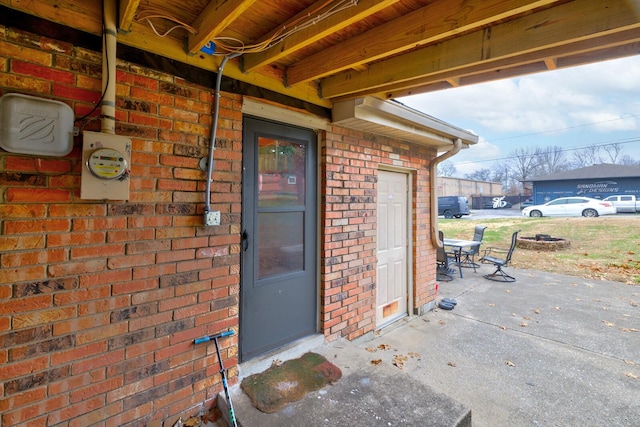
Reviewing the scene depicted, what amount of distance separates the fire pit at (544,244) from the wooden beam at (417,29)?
9883mm

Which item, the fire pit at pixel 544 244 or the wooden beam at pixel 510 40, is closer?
the wooden beam at pixel 510 40

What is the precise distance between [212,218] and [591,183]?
32.0m

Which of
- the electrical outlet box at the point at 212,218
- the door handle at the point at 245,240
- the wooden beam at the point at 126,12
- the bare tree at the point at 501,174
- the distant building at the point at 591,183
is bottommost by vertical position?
the door handle at the point at 245,240

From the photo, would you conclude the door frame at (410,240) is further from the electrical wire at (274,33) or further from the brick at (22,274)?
the brick at (22,274)

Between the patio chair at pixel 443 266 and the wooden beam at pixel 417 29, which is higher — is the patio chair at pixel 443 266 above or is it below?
below

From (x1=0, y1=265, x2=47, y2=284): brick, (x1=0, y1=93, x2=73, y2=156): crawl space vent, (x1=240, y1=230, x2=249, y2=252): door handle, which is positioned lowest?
(x1=0, y1=265, x2=47, y2=284): brick

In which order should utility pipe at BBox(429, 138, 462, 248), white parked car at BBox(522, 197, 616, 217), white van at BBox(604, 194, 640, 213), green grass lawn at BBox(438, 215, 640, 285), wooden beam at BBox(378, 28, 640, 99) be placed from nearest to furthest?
wooden beam at BBox(378, 28, 640, 99) < utility pipe at BBox(429, 138, 462, 248) < green grass lawn at BBox(438, 215, 640, 285) < white parked car at BBox(522, 197, 616, 217) < white van at BBox(604, 194, 640, 213)

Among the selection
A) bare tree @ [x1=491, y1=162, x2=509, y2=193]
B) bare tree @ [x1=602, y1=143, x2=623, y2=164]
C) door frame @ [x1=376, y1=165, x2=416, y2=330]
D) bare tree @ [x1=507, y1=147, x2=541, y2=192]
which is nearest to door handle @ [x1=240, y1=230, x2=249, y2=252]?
door frame @ [x1=376, y1=165, x2=416, y2=330]

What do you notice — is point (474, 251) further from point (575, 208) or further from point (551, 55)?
point (575, 208)

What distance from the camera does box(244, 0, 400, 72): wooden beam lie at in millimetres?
1474

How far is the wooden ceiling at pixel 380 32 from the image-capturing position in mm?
1539

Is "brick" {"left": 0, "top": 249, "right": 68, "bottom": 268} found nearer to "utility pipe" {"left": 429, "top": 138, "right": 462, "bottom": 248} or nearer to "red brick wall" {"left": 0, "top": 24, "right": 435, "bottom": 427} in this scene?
"red brick wall" {"left": 0, "top": 24, "right": 435, "bottom": 427}

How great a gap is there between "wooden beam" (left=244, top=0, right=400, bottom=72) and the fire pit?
34.6ft

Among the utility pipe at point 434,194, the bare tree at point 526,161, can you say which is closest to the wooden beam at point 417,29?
the utility pipe at point 434,194
